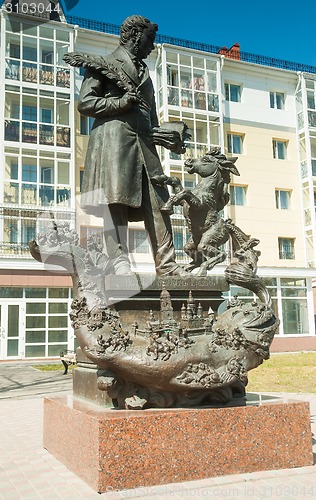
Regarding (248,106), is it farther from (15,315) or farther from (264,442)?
(264,442)

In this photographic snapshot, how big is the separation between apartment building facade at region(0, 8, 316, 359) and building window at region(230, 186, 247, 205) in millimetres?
74

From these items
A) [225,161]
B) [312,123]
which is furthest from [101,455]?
[312,123]

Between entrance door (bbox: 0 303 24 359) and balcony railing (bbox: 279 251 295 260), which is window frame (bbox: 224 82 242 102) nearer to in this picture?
balcony railing (bbox: 279 251 295 260)

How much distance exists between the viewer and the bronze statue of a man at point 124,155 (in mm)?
5715

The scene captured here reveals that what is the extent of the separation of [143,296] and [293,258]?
25.0 m

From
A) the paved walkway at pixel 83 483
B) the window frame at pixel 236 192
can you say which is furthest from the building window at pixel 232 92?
the paved walkway at pixel 83 483

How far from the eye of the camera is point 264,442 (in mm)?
4508

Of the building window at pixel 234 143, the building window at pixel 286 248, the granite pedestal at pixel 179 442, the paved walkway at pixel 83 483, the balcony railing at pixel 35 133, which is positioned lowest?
the paved walkway at pixel 83 483

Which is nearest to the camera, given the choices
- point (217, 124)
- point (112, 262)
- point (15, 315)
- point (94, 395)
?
point (94, 395)

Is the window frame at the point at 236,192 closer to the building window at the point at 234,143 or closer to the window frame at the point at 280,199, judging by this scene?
the building window at the point at 234,143

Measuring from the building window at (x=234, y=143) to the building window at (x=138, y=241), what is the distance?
26.0 feet

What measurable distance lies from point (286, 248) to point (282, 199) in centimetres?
273

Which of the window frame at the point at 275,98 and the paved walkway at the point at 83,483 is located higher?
the window frame at the point at 275,98

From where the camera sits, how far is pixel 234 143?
1147 inches
